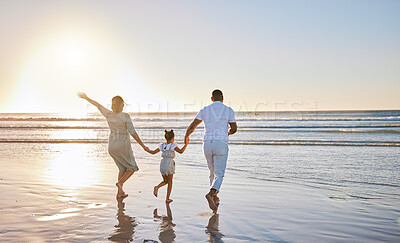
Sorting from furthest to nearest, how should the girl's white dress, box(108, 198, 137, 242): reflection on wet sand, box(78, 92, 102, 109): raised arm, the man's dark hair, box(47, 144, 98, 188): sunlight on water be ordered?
box(47, 144, 98, 188): sunlight on water → box(78, 92, 102, 109): raised arm → the girl's white dress → the man's dark hair → box(108, 198, 137, 242): reflection on wet sand

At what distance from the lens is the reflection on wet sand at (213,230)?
179 inches

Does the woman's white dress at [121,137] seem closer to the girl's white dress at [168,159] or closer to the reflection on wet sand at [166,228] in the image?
the girl's white dress at [168,159]

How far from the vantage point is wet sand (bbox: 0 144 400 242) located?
463 cm

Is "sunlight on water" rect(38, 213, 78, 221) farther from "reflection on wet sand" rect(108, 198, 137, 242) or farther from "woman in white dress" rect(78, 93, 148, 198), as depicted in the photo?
"woman in white dress" rect(78, 93, 148, 198)

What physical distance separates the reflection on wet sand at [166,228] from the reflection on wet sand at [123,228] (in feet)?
1.18

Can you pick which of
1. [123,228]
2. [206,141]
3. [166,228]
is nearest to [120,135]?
[206,141]

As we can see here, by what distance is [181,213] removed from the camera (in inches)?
228

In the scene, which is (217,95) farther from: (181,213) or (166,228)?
(166,228)

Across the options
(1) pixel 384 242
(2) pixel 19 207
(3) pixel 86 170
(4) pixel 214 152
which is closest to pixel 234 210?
(4) pixel 214 152

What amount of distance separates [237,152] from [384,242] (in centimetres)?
1061

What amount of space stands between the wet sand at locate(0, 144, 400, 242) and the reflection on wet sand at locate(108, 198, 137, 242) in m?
0.01

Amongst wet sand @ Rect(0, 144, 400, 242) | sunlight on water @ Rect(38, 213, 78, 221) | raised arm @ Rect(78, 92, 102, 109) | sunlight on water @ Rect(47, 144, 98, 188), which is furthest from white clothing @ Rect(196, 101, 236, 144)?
sunlight on water @ Rect(47, 144, 98, 188)

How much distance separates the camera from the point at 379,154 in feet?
44.6

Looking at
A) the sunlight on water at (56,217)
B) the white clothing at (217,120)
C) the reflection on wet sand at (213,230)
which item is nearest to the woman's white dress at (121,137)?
the white clothing at (217,120)
